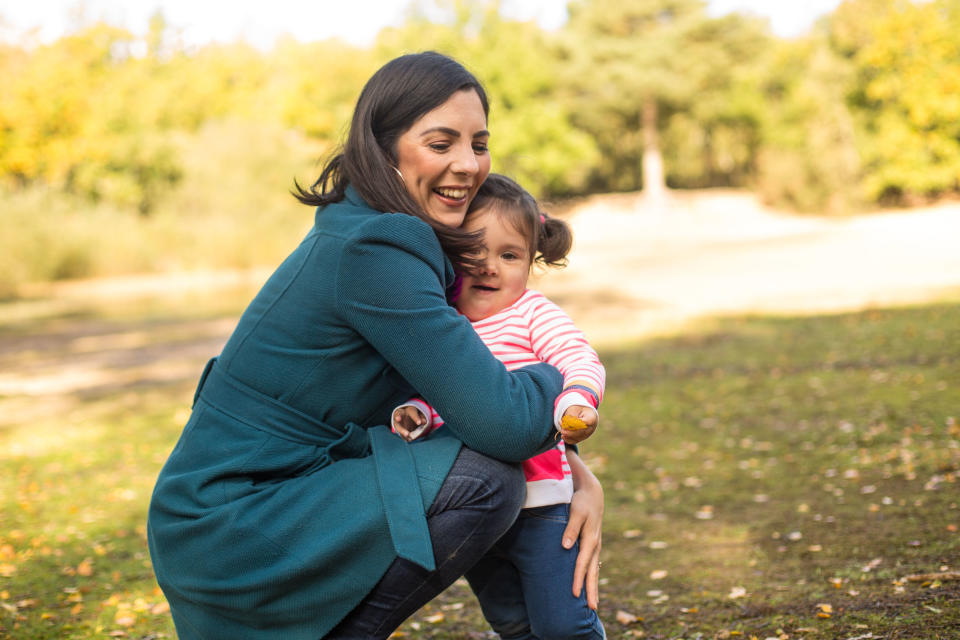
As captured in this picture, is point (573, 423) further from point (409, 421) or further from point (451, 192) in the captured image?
point (451, 192)

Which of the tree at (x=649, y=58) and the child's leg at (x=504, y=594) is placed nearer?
the child's leg at (x=504, y=594)

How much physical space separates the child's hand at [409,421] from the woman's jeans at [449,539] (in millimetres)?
173

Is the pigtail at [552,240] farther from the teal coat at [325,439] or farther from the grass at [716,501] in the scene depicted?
the grass at [716,501]

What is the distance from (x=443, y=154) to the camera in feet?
7.86

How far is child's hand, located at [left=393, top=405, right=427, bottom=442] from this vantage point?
228cm

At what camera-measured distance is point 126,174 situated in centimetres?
3809

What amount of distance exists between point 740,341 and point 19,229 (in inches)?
830

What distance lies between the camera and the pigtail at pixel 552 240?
8.93 ft

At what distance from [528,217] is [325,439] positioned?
863 mm

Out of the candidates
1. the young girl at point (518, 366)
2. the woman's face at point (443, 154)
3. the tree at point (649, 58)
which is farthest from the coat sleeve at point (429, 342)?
the tree at point (649, 58)

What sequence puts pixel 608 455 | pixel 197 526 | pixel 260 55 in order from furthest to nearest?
1. pixel 260 55
2. pixel 608 455
3. pixel 197 526

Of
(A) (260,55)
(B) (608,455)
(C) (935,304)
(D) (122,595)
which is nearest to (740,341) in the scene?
(C) (935,304)

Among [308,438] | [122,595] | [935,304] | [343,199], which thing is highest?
[343,199]

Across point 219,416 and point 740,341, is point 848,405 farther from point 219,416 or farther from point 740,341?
point 219,416
